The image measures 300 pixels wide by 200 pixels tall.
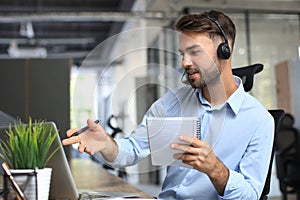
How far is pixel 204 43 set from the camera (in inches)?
54.0

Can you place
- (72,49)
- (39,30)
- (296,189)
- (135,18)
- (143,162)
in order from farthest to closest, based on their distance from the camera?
(72,49), (39,30), (135,18), (296,189), (143,162)

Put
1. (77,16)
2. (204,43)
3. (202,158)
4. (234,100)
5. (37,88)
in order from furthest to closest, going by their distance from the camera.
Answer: (77,16) → (37,88) → (234,100) → (204,43) → (202,158)

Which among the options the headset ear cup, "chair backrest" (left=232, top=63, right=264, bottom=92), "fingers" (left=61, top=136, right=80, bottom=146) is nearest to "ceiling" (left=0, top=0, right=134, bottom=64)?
"chair backrest" (left=232, top=63, right=264, bottom=92)

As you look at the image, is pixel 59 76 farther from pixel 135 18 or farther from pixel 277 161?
pixel 135 18

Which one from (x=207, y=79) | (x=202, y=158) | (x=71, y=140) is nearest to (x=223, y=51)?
(x=207, y=79)

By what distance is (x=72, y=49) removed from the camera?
1447cm

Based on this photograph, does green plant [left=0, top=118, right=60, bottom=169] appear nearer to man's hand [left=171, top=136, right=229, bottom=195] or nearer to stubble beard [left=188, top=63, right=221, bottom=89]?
man's hand [left=171, top=136, right=229, bottom=195]

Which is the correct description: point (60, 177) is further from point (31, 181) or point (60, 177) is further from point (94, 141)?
point (31, 181)

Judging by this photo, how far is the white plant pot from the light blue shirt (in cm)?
42

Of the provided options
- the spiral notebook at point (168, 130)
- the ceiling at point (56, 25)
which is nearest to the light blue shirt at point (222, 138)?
the spiral notebook at point (168, 130)

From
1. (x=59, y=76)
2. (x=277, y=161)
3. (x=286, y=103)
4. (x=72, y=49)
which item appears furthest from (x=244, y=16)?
(x=72, y=49)

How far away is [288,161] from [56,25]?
8.72 m

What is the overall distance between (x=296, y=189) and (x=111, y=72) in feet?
11.9

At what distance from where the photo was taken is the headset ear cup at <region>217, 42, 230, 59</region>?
142 centimetres
